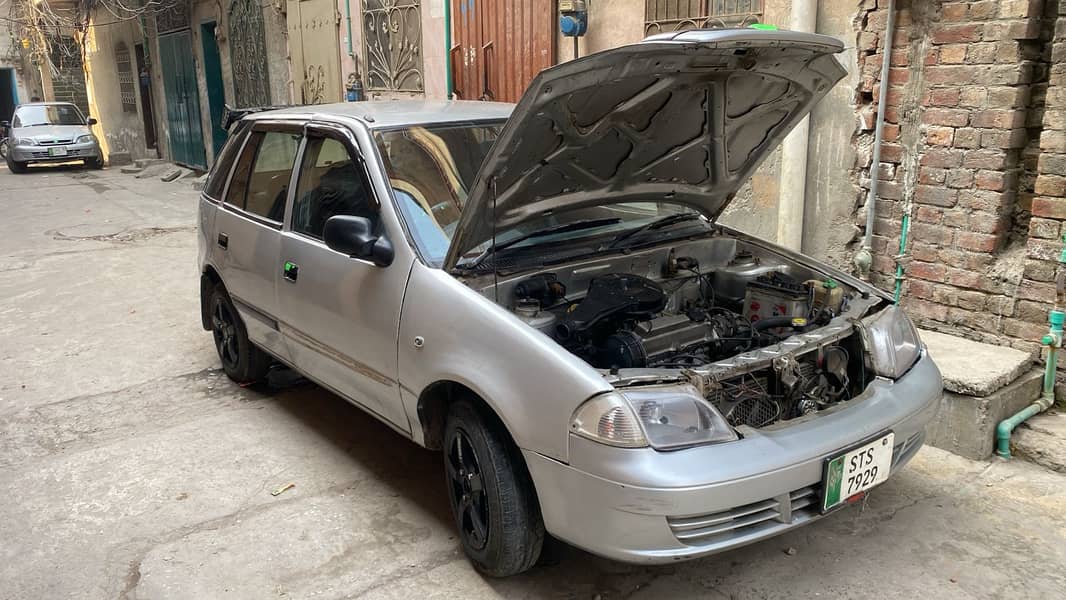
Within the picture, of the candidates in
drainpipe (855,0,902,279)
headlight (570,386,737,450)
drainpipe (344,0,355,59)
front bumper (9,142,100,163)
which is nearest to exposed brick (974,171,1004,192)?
drainpipe (855,0,902,279)

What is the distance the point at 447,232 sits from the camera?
3291 mm

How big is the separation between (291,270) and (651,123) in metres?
1.81

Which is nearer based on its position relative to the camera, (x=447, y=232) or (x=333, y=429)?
(x=447, y=232)

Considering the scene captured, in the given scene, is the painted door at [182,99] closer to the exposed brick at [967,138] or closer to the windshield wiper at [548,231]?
the windshield wiper at [548,231]

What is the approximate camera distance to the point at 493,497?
2752 millimetres

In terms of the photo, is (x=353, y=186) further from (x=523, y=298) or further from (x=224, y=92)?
(x=224, y=92)

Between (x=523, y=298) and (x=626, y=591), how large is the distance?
1.13 meters

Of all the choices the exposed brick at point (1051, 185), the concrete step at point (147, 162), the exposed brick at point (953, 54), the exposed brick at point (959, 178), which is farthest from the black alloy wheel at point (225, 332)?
the concrete step at point (147, 162)

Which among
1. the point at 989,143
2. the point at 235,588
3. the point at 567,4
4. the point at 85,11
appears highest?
the point at 85,11

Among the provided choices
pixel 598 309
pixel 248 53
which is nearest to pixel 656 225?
pixel 598 309

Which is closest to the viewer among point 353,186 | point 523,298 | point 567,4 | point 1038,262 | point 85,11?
point 523,298

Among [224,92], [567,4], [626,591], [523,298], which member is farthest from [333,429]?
[224,92]

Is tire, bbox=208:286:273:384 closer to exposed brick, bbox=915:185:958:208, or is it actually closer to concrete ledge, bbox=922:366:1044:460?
concrete ledge, bbox=922:366:1044:460

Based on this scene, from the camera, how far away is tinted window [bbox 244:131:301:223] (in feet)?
13.5
